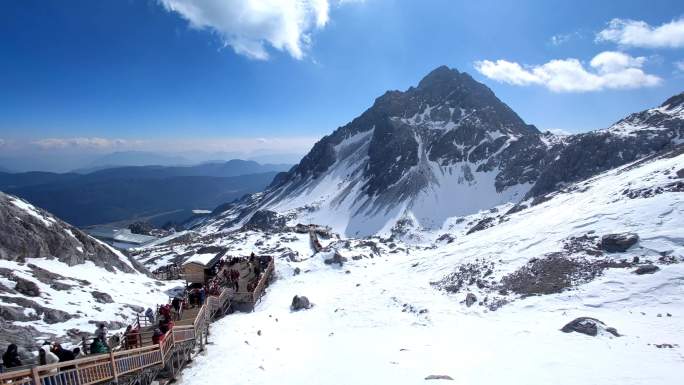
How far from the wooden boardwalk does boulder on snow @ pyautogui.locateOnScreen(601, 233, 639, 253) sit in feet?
89.1

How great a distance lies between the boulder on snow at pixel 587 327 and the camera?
18625 mm

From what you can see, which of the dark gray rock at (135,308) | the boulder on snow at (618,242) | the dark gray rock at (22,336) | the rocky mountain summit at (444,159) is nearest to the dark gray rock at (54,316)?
the dark gray rock at (22,336)

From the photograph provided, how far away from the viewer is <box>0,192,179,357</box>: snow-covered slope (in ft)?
69.5

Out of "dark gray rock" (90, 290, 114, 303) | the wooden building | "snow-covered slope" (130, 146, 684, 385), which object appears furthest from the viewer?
the wooden building

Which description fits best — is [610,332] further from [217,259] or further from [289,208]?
[289,208]

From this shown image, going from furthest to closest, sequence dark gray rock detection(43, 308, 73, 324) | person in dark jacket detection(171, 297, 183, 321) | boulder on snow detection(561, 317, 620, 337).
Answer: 1. person in dark jacket detection(171, 297, 183, 321)
2. dark gray rock detection(43, 308, 73, 324)
3. boulder on snow detection(561, 317, 620, 337)

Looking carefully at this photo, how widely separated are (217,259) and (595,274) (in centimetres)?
3522

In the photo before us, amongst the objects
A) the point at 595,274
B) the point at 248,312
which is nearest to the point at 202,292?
the point at 248,312

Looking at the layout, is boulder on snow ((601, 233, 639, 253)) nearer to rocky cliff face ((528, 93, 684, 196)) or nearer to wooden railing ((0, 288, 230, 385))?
wooden railing ((0, 288, 230, 385))

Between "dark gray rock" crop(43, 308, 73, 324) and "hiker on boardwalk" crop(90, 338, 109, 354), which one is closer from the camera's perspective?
"hiker on boardwalk" crop(90, 338, 109, 354)

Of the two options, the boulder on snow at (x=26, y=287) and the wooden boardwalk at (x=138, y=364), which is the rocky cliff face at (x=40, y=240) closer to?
the boulder on snow at (x=26, y=287)

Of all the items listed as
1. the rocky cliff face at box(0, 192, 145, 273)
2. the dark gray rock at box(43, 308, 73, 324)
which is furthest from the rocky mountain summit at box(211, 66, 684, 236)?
the dark gray rock at box(43, 308, 73, 324)

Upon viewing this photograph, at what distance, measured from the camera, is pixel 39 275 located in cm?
2688

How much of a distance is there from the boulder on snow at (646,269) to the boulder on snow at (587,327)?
735 centimetres
